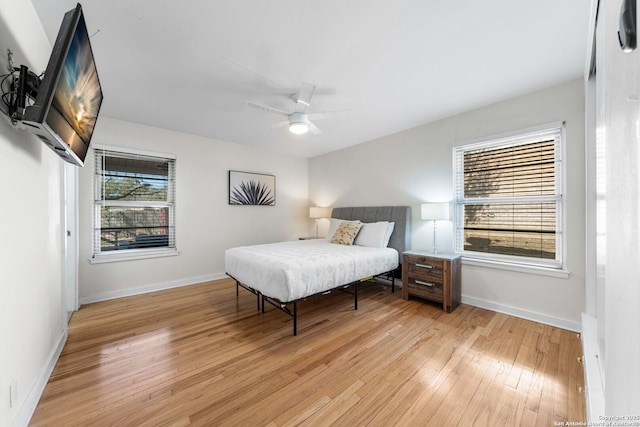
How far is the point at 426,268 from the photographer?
311 centimetres

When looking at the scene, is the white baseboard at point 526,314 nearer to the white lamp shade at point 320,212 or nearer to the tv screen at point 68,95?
the white lamp shade at point 320,212

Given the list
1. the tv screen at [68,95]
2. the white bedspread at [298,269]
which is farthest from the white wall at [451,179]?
the tv screen at [68,95]

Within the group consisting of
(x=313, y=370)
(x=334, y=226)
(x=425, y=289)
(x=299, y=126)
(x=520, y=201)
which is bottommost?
(x=313, y=370)

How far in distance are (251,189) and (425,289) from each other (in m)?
3.49

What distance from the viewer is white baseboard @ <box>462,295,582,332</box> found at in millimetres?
2455

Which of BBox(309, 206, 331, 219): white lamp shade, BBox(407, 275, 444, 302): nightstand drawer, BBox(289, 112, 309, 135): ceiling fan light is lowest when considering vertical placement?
BBox(407, 275, 444, 302): nightstand drawer

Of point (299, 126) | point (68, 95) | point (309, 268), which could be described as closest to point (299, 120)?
point (299, 126)

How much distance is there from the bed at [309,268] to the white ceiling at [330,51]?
1.80m

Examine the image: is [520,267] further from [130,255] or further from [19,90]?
[130,255]

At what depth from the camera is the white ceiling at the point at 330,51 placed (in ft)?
5.35

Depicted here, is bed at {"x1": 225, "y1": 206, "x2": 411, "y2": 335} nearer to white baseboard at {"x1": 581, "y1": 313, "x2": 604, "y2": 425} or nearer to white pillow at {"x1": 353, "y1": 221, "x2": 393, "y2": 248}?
white pillow at {"x1": 353, "y1": 221, "x2": 393, "y2": 248}

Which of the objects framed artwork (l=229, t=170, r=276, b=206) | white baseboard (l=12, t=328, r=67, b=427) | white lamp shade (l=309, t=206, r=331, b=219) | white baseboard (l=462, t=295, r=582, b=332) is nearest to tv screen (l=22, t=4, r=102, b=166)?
white baseboard (l=12, t=328, r=67, b=427)

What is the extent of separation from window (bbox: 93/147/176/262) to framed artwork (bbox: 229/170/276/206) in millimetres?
→ 985

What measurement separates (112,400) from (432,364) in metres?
2.27
